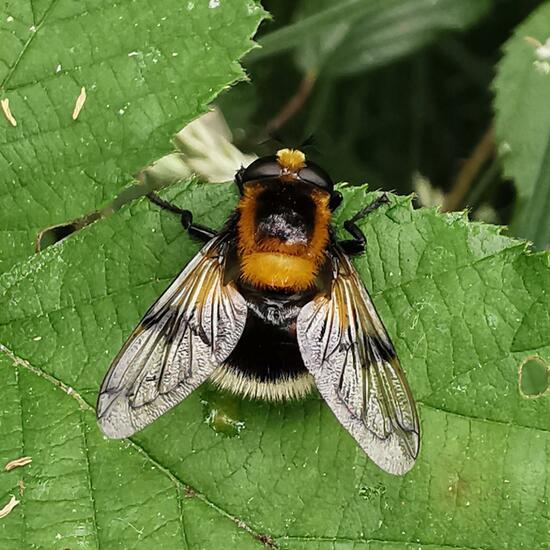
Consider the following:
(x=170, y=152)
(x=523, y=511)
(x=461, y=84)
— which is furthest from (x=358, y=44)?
(x=523, y=511)

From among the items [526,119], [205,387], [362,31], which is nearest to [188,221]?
[205,387]

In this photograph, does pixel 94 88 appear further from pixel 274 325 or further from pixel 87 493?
pixel 87 493

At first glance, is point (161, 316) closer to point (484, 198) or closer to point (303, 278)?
point (303, 278)

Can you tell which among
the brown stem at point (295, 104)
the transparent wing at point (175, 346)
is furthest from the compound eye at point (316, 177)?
the brown stem at point (295, 104)

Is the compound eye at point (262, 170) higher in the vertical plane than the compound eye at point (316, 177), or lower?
higher

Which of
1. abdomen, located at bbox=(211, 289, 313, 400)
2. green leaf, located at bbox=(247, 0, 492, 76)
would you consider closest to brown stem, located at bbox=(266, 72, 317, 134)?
green leaf, located at bbox=(247, 0, 492, 76)

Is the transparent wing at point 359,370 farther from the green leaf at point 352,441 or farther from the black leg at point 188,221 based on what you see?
the black leg at point 188,221

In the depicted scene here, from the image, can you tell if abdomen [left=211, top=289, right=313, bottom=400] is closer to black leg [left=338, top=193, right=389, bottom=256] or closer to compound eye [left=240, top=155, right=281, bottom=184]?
black leg [left=338, top=193, right=389, bottom=256]
